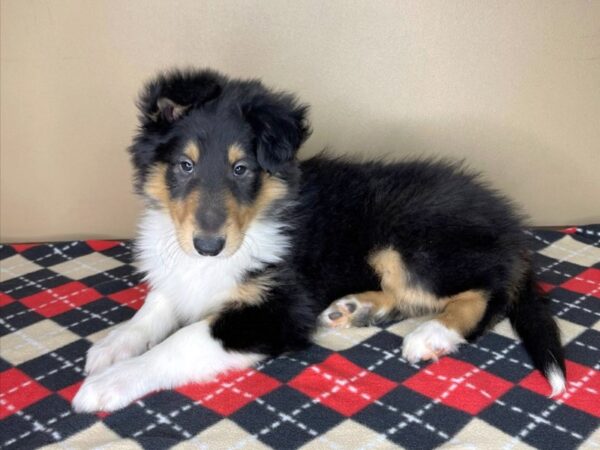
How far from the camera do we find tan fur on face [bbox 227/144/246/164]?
2355 millimetres

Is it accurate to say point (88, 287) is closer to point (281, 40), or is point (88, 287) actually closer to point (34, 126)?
point (34, 126)

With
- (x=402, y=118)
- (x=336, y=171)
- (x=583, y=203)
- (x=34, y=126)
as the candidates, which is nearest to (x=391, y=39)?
(x=402, y=118)

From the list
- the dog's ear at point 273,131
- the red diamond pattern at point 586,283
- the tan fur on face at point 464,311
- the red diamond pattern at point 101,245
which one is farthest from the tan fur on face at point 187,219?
the red diamond pattern at point 586,283

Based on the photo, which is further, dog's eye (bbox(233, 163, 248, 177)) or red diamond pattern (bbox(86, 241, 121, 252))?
red diamond pattern (bbox(86, 241, 121, 252))

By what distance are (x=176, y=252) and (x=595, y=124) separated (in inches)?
93.4

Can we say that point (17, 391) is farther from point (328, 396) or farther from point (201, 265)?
point (328, 396)

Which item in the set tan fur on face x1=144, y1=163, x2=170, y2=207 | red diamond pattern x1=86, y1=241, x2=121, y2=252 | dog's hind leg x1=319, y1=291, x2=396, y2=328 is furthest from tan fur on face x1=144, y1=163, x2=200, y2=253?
red diamond pattern x1=86, y1=241, x2=121, y2=252

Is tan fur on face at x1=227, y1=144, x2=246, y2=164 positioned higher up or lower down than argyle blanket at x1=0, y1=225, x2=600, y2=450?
higher up

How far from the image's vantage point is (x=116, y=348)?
8.08 feet

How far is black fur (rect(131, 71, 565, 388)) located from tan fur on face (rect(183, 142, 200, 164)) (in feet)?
0.10

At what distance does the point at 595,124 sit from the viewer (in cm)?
355

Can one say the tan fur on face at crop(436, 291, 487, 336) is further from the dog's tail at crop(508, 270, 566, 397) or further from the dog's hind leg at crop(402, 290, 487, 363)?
the dog's tail at crop(508, 270, 566, 397)

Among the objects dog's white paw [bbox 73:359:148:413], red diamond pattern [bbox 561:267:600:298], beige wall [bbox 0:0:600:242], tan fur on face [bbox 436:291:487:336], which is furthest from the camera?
beige wall [bbox 0:0:600:242]

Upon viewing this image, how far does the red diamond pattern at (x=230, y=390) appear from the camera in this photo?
87.0 inches
